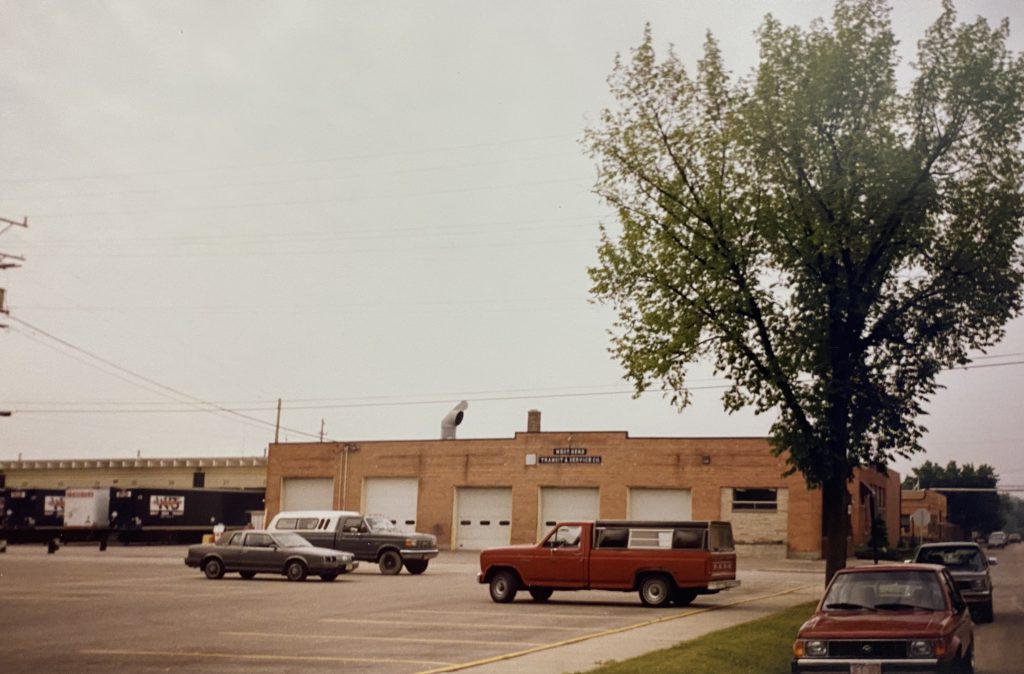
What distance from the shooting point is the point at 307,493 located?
6594 cm

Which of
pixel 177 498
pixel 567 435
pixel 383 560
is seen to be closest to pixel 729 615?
pixel 383 560

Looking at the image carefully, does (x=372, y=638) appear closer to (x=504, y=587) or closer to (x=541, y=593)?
(x=504, y=587)

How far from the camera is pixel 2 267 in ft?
166

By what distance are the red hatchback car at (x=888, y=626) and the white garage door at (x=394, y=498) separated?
51.1 meters

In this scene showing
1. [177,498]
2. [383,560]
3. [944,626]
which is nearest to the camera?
[944,626]

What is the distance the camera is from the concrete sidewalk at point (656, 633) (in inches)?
559

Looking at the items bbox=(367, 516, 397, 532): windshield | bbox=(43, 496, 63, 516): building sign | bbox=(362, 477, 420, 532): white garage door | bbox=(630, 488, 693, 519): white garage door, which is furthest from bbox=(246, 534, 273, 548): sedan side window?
bbox=(43, 496, 63, 516): building sign

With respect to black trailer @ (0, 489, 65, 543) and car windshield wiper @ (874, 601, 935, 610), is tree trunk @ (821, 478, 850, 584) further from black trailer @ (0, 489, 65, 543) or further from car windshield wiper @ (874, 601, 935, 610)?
black trailer @ (0, 489, 65, 543)

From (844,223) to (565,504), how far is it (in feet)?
129

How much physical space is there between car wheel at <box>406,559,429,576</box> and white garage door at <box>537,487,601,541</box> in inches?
890

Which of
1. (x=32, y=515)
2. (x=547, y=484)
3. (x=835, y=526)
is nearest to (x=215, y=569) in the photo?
(x=835, y=526)

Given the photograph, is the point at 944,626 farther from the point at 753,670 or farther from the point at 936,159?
the point at 936,159

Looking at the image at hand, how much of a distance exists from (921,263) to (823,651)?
1386 centimetres

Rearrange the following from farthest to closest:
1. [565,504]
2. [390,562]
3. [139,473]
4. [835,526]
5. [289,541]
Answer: [139,473]
[565,504]
[390,562]
[289,541]
[835,526]
